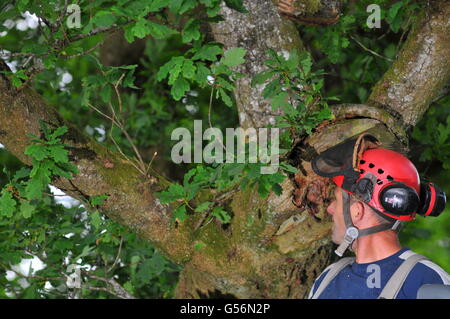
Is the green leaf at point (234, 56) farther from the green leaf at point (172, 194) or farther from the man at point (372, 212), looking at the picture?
the green leaf at point (172, 194)

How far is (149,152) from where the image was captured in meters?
5.92

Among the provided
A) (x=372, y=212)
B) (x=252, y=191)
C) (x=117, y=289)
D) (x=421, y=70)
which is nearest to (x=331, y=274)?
(x=372, y=212)

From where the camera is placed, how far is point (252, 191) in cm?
354

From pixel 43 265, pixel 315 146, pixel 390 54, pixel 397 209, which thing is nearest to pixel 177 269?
pixel 43 265

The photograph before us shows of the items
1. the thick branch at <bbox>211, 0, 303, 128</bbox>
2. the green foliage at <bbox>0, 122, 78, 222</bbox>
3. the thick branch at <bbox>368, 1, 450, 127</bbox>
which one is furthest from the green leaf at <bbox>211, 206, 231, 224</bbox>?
the thick branch at <bbox>368, 1, 450, 127</bbox>

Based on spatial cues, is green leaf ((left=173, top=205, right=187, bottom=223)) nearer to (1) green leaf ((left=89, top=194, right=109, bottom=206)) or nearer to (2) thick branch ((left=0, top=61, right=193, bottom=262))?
(2) thick branch ((left=0, top=61, right=193, bottom=262))

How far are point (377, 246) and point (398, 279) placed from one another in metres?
0.27

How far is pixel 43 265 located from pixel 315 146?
6.98ft

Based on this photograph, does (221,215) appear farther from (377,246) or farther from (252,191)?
(377,246)

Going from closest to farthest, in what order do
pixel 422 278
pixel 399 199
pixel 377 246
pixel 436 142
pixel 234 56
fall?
1. pixel 422 278
2. pixel 399 199
3. pixel 377 246
4. pixel 234 56
5. pixel 436 142

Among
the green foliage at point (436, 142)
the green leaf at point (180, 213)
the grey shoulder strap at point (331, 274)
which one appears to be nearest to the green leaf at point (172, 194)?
the green leaf at point (180, 213)

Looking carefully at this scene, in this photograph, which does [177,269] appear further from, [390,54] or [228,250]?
[390,54]

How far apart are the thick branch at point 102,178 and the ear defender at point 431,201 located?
140 centimetres

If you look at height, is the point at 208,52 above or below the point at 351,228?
above
